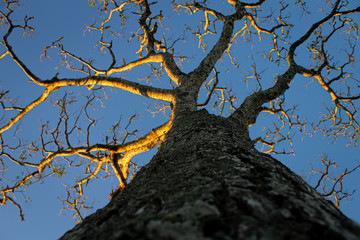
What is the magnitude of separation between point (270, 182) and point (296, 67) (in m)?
5.82

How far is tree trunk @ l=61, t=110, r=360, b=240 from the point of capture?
2.39 feet

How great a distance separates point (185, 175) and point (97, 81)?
516cm

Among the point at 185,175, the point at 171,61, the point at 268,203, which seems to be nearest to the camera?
the point at 268,203

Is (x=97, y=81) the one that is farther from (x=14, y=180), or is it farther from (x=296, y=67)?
(x=296, y=67)

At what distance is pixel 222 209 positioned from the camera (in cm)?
87

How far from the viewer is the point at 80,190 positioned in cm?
636

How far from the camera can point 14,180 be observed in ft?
21.3

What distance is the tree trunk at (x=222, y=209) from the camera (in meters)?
0.73

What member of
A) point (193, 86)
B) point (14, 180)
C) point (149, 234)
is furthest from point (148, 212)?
point (14, 180)

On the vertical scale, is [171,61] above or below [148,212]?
above

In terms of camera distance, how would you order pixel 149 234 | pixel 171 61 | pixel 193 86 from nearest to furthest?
pixel 149 234
pixel 193 86
pixel 171 61

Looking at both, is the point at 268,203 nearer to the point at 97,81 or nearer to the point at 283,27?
the point at 97,81

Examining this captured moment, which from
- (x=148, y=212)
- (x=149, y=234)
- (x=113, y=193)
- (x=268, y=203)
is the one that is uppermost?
(x=113, y=193)

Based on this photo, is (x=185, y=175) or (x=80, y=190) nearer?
(x=185, y=175)
